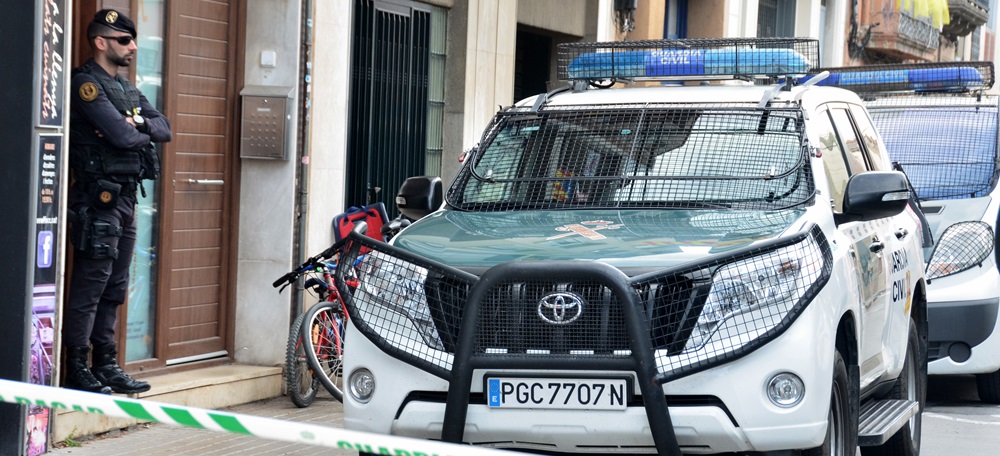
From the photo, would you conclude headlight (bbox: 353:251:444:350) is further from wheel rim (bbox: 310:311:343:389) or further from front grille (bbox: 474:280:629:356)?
wheel rim (bbox: 310:311:343:389)

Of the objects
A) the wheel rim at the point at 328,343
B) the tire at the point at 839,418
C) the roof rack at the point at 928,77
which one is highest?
the roof rack at the point at 928,77

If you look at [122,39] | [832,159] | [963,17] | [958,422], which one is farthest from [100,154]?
[963,17]

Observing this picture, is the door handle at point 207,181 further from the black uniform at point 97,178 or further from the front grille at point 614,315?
the front grille at point 614,315

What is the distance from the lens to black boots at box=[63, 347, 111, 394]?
25.1 feet

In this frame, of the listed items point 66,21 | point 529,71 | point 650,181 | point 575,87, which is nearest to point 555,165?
point 650,181

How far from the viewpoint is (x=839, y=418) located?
A: 571 centimetres

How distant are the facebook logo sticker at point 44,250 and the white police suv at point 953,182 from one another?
5.09 metres

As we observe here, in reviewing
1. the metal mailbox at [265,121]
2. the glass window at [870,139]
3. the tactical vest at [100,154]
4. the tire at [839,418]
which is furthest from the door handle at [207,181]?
the tire at [839,418]

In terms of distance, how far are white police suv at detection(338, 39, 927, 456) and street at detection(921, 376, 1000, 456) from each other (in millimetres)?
2097

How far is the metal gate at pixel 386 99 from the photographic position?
1170cm

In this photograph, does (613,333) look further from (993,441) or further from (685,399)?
(993,441)

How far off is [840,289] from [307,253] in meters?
5.29

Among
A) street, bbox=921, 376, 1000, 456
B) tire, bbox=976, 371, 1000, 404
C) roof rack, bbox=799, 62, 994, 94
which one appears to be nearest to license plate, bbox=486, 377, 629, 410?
street, bbox=921, 376, 1000, 456

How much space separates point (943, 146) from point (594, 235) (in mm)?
6294
